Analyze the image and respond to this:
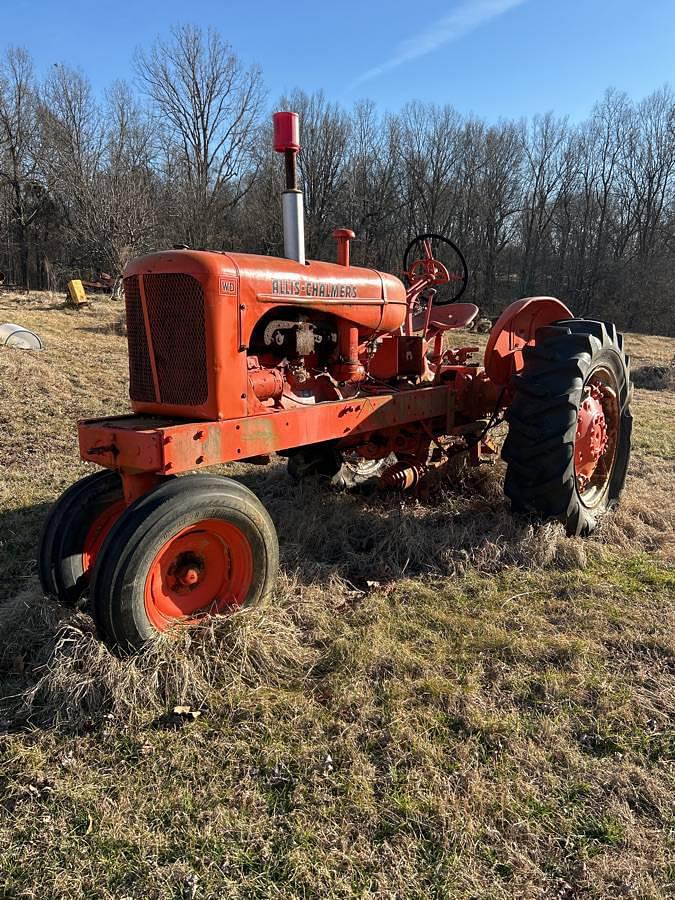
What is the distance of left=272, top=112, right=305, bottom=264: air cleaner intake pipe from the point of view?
3.07m

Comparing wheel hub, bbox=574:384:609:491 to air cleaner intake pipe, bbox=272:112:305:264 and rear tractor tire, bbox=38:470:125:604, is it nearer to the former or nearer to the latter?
air cleaner intake pipe, bbox=272:112:305:264

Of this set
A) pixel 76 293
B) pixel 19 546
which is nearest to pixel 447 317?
pixel 19 546

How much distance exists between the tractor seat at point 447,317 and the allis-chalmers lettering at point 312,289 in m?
1.43

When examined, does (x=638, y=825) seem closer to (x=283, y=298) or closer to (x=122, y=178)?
(x=283, y=298)

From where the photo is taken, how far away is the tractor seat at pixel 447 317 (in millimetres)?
4980

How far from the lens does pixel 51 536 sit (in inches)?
115

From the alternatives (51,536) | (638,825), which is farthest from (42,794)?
(638,825)

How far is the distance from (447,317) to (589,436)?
166 centimetres

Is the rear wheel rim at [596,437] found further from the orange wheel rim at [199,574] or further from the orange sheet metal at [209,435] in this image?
the orange wheel rim at [199,574]

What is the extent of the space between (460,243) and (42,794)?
1475 inches

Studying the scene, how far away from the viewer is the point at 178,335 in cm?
284

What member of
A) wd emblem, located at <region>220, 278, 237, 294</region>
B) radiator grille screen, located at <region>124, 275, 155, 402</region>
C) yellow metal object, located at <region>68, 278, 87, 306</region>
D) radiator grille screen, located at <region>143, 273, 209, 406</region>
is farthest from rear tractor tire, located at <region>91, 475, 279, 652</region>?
yellow metal object, located at <region>68, 278, 87, 306</region>

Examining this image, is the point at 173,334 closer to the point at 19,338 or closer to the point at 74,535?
the point at 74,535

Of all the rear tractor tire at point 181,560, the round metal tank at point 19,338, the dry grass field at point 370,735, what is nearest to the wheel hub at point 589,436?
the dry grass field at point 370,735
